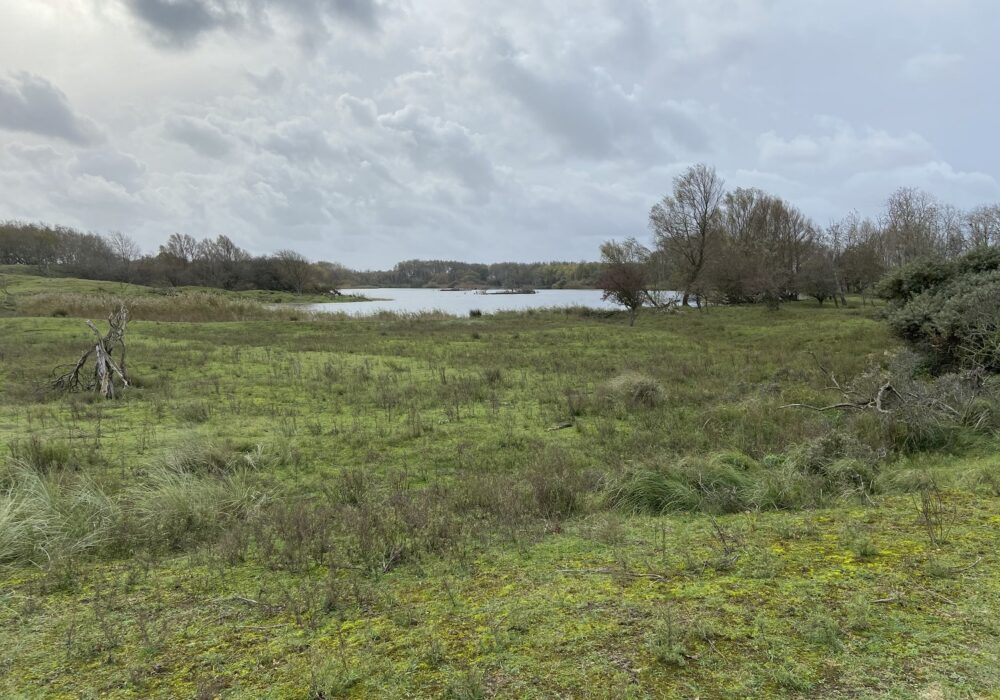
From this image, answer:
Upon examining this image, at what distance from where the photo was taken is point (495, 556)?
12.1 ft

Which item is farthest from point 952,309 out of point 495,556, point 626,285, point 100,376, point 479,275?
point 479,275

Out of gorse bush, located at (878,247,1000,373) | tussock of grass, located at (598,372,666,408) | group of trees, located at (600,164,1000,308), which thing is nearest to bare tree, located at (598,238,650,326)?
group of trees, located at (600,164,1000,308)

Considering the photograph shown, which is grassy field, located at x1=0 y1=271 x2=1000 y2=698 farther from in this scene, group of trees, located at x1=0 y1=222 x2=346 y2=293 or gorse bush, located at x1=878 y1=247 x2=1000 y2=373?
group of trees, located at x1=0 y1=222 x2=346 y2=293

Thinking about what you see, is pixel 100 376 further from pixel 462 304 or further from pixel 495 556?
pixel 462 304

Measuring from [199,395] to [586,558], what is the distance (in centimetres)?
1061

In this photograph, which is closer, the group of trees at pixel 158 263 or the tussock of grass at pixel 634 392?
the tussock of grass at pixel 634 392

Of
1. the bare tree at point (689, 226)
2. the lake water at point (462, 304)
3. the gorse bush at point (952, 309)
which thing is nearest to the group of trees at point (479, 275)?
the lake water at point (462, 304)

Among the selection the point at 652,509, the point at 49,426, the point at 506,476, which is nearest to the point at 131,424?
the point at 49,426

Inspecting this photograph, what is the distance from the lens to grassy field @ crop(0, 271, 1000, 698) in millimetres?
2275

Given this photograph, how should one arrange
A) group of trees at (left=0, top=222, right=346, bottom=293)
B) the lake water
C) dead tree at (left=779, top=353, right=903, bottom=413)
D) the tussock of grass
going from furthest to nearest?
group of trees at (left=0, top=222, right=346, bottom=293), the lake water, the tussock of grass, dead tree at (left=779, top=353, right=903, bottom=413)

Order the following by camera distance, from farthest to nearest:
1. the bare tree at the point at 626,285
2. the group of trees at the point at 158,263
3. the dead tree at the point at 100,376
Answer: the group of trees at the point at 158,263 < the bare tree at the point at 626,285 < the dead tree at the point at 100,376

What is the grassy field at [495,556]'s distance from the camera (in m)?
2.28

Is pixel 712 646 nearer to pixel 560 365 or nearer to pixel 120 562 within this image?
pixel 120 562

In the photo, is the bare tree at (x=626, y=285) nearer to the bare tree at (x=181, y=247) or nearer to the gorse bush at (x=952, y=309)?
the gorse bush at (x=952, y=309)
